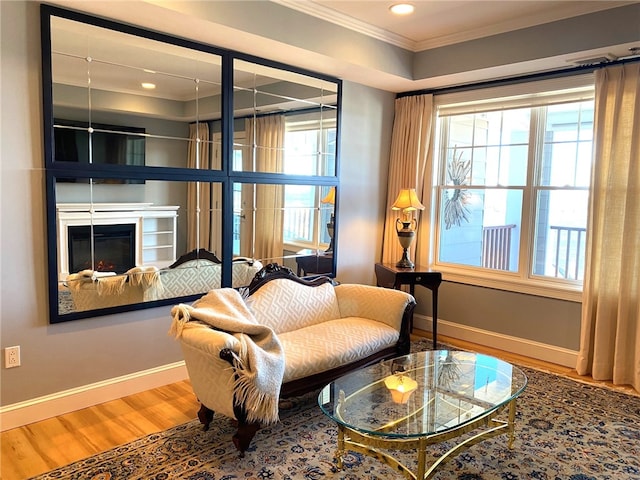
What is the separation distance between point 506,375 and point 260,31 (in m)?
2.59

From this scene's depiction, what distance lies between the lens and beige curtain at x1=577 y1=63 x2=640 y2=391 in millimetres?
3498

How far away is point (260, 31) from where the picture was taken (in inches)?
125

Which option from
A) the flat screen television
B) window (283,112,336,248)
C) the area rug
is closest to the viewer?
the area rug

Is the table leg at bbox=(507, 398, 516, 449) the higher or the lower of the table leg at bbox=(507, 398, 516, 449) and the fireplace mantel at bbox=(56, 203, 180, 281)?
the lower

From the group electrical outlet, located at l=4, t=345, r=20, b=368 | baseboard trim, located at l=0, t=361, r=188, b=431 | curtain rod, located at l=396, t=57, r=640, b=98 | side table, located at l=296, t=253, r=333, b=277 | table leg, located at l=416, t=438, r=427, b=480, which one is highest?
curtain rod, located at l=396, t=57, r=640, b=98

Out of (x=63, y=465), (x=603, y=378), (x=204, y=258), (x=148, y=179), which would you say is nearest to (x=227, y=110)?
(x=148, y=179)

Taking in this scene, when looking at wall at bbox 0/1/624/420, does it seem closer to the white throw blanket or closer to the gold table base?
the white throw blanket

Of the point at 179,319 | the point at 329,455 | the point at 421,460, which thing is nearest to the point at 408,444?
the point at 421,460

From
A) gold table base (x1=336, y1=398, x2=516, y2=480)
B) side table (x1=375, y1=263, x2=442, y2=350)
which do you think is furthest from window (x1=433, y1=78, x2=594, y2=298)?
gold table base (x1=336, y1=398, x2=516, y2=480)

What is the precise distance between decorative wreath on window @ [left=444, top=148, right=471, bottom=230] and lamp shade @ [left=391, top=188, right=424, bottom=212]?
470 mm

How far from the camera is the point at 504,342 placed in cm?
431

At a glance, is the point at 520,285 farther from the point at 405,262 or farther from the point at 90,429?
the point at 90,429

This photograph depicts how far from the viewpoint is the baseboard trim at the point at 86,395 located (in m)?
2.76

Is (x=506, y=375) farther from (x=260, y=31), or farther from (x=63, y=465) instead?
(x=260, y=31)
